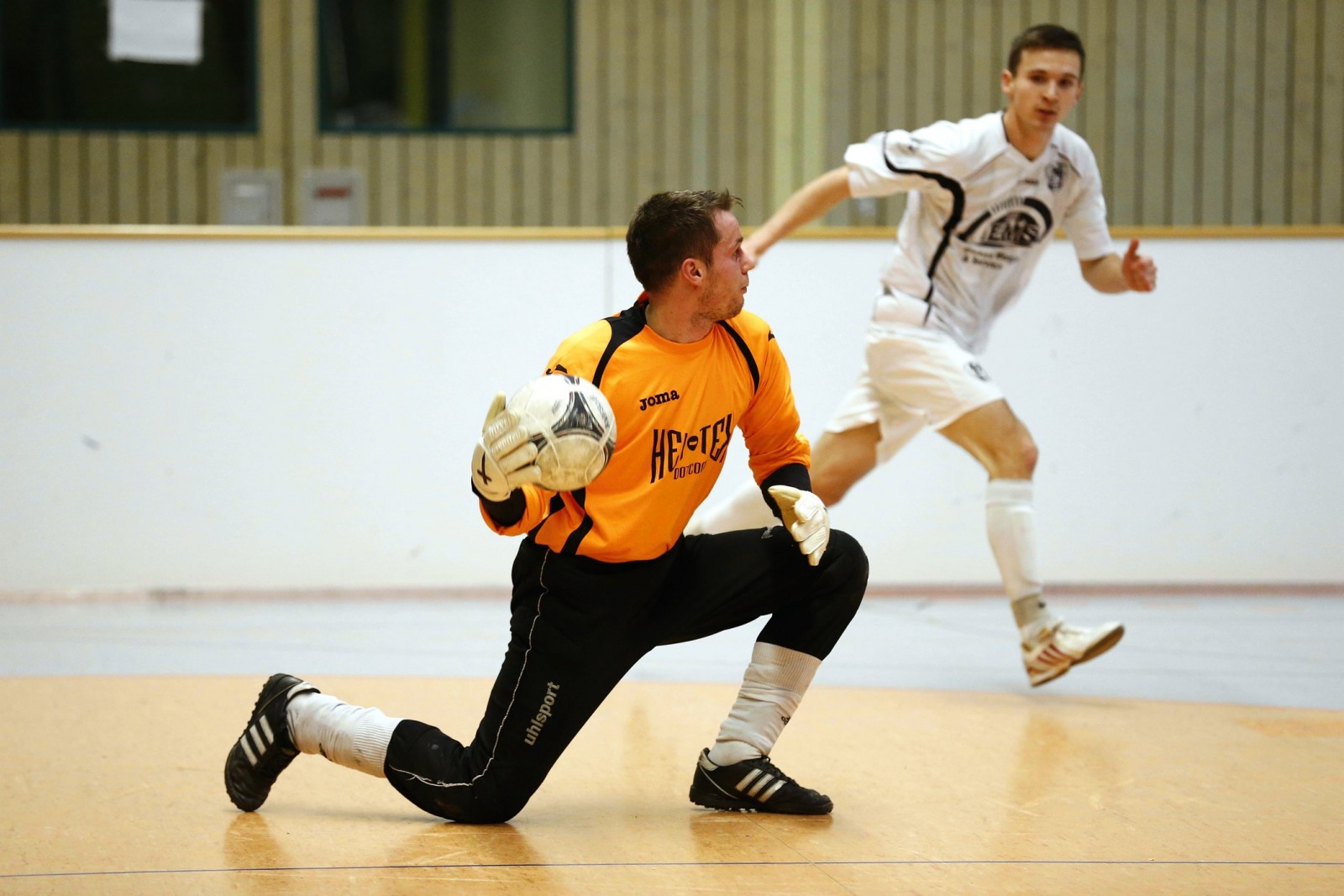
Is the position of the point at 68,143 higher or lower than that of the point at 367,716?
higher

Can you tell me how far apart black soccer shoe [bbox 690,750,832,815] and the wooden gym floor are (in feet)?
0.11

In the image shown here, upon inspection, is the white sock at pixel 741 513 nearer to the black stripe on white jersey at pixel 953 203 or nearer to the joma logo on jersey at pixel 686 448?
the black stripe on white jersey at pixel 953 203

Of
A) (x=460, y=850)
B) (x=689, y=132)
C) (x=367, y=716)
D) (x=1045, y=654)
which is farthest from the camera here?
(x=689, y=132)

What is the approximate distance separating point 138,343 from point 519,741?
4.07m

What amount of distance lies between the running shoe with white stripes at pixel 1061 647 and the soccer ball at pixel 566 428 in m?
2.09

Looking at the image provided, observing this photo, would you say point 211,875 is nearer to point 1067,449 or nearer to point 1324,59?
point 1067,449

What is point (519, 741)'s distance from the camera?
2.48 metres

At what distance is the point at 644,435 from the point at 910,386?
190cm

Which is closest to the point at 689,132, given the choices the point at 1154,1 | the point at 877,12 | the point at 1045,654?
the point at 877,12

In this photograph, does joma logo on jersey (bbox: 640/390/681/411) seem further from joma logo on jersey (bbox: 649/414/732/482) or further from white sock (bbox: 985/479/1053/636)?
white sock (bbox: 985/479/1053/636)

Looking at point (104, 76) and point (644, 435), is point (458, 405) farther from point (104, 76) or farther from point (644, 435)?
point (104, 76)

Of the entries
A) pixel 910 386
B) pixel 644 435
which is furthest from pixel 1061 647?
pixel 644 435

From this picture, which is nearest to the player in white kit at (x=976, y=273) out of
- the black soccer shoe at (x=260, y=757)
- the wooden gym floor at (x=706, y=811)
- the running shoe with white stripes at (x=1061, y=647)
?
the running shoe with white stripes at (x=1061, y=647)

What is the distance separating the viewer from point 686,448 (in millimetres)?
2545
